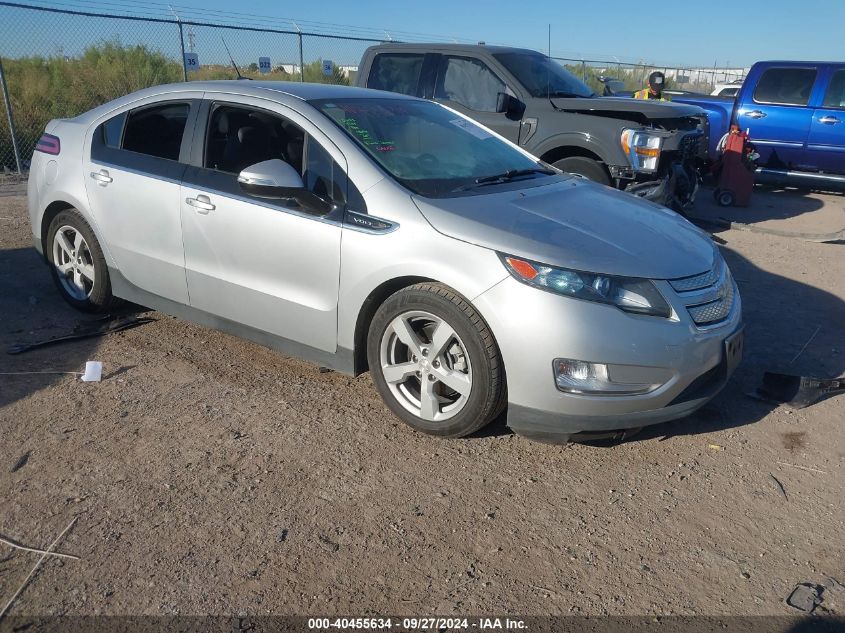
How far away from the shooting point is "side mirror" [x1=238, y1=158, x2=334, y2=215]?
3.75m

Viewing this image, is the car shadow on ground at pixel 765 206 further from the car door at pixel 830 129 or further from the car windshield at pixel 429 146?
the car windshield at pixel 429 146

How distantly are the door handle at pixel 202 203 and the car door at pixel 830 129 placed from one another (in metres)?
10.3

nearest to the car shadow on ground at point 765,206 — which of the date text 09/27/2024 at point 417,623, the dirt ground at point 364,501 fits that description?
the dirt ground at point 364,501

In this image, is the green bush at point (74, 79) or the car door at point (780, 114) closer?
the car door at point (780, 114)

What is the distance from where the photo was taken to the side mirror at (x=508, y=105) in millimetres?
7758

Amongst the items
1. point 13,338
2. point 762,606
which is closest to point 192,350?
point 13,338

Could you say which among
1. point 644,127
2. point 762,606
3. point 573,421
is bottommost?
point 762,606

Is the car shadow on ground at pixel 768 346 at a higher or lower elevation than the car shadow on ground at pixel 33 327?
lower

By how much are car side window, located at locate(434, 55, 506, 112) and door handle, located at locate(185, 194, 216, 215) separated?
463 cm

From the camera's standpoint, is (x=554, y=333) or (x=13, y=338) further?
(x=13, y=338)

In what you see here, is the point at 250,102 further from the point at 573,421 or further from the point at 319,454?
the point at 573,421

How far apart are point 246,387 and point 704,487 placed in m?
2.48

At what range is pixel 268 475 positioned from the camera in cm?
337

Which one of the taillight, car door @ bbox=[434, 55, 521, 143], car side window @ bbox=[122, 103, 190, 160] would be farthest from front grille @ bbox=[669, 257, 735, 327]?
car door @ bbox=[434, 55, 521, 143]
